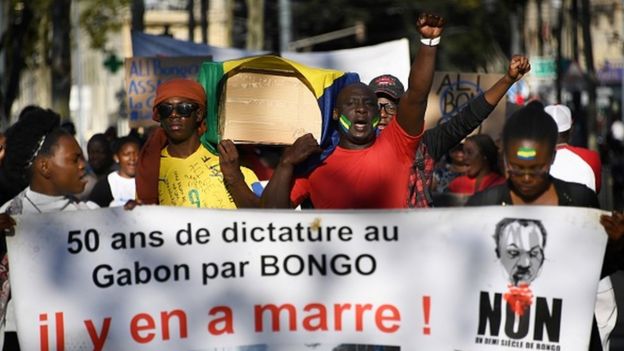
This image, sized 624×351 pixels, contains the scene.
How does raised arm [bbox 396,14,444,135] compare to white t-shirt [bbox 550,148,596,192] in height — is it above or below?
above

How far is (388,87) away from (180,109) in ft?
3.68

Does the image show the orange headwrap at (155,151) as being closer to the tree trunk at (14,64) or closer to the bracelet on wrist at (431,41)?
the bracelet on wrist at (431,41)

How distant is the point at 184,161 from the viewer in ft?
26.0

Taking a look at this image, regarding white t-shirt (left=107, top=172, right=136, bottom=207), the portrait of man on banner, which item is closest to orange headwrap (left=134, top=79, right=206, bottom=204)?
the portrait of man on banner

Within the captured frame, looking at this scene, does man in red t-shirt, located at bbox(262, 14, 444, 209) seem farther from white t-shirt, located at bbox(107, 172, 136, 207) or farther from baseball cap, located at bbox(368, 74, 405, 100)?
white t-shirt, located at bbox(107, 172, 136, 207)

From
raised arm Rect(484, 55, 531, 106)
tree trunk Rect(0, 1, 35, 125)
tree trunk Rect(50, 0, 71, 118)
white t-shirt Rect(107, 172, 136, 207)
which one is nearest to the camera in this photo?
raised arm Rect(484, 55, 531, 106)

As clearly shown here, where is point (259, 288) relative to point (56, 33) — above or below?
below

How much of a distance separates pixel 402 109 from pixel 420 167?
1.19 ft

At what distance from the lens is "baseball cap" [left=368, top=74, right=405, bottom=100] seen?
8438 mm

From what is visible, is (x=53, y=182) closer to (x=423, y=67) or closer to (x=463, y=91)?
(x=423, y=67)

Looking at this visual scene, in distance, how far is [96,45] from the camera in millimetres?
43094

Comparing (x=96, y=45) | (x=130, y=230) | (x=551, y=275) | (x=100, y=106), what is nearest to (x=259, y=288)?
(x=130, y=230)

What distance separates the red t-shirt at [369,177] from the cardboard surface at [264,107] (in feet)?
3.03

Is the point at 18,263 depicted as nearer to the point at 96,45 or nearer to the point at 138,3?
the point at 138,3
